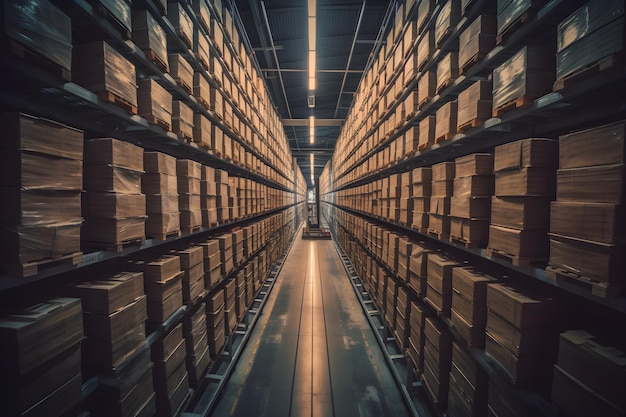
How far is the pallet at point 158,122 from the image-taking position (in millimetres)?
2293

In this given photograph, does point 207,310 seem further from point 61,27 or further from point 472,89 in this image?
point 472,89

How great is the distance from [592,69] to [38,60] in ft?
9.66

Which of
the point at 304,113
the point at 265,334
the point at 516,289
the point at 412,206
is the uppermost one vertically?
the point at 304,113

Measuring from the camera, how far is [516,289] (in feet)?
6.34

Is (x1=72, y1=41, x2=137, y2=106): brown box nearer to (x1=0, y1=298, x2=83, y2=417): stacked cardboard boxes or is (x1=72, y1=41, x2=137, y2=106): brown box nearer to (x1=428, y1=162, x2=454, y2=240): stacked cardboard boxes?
(x1=0, y1=298, x2=83, y2=417): stacked cardboard boxes

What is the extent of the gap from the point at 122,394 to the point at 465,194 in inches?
125

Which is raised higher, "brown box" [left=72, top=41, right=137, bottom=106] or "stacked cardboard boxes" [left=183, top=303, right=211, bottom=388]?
"brown box" [left=72, top=41, right=137, bottom=106]

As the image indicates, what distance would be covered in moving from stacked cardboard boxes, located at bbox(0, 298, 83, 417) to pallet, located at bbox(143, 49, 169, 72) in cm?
208

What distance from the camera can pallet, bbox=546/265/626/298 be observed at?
124cm

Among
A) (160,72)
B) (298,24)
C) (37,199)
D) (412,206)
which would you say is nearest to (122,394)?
(37,199)

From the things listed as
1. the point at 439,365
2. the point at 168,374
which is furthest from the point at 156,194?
the point at 439,365

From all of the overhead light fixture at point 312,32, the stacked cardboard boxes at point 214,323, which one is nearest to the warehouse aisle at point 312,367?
the stacked cardboard boxes at point 214,323

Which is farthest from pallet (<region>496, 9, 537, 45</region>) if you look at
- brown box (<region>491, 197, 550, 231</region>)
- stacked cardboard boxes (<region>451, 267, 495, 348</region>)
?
stacked cardboard boxes (<region>451, 267, 495, 348</region>)

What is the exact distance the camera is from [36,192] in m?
1.42
